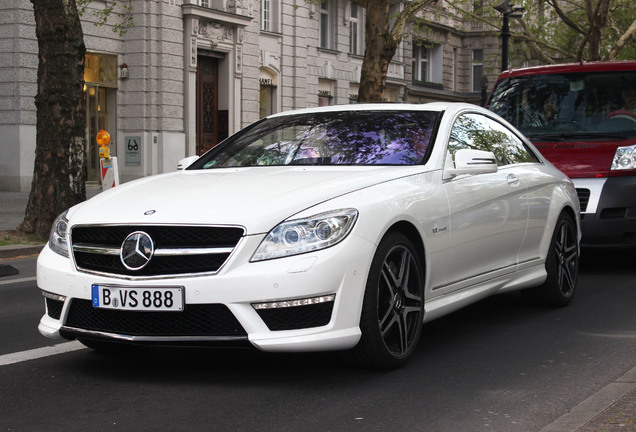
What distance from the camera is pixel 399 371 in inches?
202

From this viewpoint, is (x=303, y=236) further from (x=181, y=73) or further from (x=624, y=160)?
(x=181, y=73)

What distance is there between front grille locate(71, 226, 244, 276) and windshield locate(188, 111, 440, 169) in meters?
1.36

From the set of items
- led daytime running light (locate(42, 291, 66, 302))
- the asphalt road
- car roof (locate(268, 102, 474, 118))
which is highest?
car roof (locate(268, 102, 474, 118))

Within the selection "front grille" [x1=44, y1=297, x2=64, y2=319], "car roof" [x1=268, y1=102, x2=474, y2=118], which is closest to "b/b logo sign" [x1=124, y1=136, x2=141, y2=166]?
"car roof" [x1=268, y1=102, x2=474, y2=118]

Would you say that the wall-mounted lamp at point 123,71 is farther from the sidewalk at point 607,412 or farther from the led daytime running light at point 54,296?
the sidewalk at point 607,412

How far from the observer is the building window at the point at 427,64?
1854 inches

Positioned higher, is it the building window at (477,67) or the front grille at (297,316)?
the building window at (477,67)

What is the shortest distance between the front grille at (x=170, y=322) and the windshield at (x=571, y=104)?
20.6ft

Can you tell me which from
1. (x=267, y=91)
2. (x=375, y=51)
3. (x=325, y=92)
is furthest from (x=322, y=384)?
(x=325, y=92)

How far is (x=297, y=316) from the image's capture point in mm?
4594

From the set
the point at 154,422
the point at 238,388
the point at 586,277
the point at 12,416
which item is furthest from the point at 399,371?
the point at 586,277

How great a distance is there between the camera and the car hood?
465 centimetres

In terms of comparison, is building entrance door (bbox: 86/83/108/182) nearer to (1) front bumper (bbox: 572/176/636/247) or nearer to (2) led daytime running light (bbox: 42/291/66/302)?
(1) front bumper (bbox: 572/176/636/247)

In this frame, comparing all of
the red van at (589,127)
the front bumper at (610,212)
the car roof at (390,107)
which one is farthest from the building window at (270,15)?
the car roof at (390,107)
